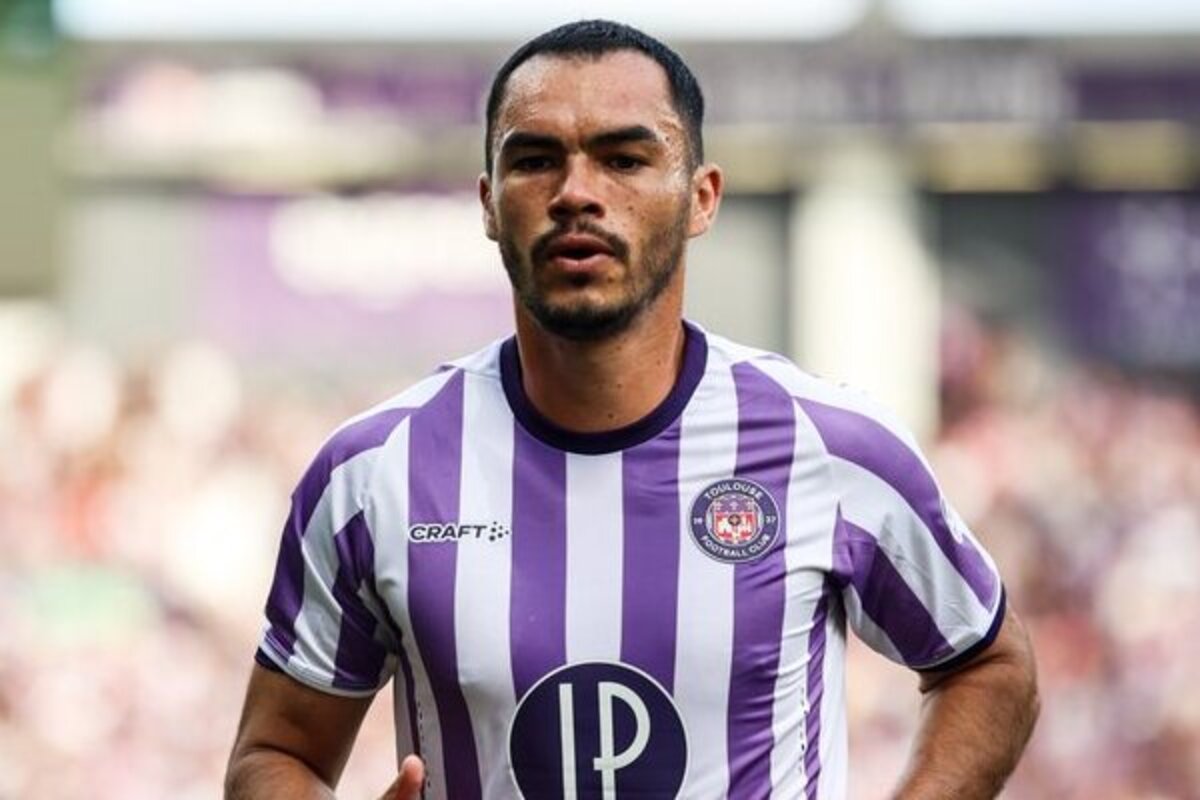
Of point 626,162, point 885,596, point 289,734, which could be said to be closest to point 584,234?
point 626,162

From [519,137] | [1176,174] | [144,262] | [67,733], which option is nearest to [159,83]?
[144,262]

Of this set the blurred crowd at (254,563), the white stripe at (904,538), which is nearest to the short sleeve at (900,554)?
the white stripe at (904,538)

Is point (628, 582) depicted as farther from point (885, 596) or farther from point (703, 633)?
point (885, 596)

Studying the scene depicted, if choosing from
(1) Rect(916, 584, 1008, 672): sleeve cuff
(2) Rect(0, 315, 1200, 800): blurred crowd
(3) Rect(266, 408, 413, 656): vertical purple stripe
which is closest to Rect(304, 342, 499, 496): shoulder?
(3) Rect(266, 408, 413, 656): vertical purple stripe

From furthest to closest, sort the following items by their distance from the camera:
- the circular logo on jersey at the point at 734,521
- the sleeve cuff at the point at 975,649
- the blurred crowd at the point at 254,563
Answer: the blurred crowd at the point at 254,563 < the sleeve cuff at the point at 975,649 < the circular logo on jersey at the point at 734,521

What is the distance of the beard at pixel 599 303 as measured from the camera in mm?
3172

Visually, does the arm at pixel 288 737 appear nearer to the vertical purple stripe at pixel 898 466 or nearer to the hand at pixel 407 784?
the hand at pixel 407 784

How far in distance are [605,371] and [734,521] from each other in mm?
236

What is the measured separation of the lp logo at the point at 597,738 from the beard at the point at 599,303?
0.39 m

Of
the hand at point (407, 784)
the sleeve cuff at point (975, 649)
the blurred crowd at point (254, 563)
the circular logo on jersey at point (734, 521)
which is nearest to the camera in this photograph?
the hand at point (407, 784)

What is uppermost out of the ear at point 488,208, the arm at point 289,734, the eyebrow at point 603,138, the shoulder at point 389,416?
the eyebrow at point 603,138

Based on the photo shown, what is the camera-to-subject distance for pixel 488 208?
335cm

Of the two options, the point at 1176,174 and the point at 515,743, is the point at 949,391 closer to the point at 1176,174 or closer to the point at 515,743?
the point at 1176,174

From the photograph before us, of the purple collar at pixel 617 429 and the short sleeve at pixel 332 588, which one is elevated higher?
the purple collar at pixel 617 429
